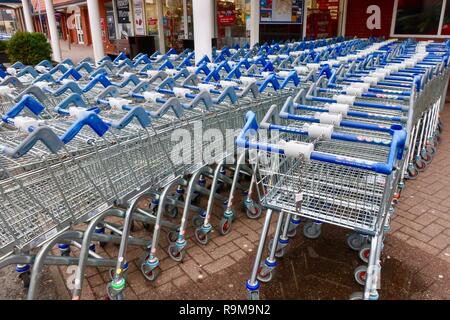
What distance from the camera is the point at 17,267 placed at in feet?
8.06

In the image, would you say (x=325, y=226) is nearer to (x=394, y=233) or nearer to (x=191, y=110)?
(x=394, y=233)

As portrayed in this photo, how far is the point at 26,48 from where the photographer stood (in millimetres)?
9445

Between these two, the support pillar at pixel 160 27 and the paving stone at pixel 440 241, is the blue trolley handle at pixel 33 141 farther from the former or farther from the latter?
the support pillar at pixel 160 27

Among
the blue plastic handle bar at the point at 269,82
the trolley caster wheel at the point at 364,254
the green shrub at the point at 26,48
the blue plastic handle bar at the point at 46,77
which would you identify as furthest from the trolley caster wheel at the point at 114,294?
the green shrub at the point at 26,48

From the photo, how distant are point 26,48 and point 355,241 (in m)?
9.78

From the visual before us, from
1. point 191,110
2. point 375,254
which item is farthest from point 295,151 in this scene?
point 191,110

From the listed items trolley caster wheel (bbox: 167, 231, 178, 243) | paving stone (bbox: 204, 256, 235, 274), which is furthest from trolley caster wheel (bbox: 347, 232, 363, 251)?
trolley caster wheel (bbox: 167, 231, 178, 243)

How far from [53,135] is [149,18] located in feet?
43.2

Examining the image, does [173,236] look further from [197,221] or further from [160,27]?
[160,27]

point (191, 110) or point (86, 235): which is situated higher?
point (191, 110)

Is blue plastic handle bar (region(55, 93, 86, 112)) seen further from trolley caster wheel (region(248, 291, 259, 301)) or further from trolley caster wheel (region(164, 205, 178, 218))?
trolley caster wheel (region(248, 291, 259, 301))

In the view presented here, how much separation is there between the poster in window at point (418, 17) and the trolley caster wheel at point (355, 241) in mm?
8745
